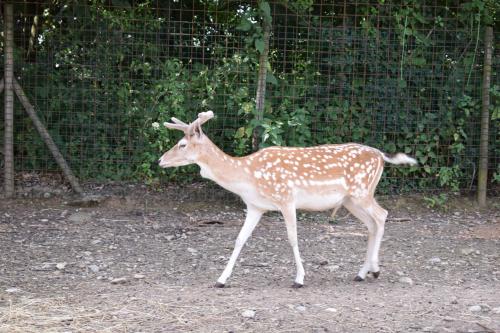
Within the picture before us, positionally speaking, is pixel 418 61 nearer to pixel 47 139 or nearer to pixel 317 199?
pixel 317 199

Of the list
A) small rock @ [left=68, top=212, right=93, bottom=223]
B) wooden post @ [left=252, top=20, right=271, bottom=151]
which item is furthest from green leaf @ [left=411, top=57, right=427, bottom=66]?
small rock @ [left=68, top=212, right=93, bottom=223]

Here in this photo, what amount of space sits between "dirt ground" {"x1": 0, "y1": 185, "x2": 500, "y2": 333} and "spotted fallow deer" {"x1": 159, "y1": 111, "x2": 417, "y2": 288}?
48 cm

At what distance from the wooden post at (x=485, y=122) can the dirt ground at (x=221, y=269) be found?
0.27 m

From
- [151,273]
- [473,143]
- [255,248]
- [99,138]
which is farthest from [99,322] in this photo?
[473,143]

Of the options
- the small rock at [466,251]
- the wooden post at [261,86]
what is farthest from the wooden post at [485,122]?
the wooden post at [261,86]

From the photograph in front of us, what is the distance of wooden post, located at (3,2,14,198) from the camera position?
855 centimetres

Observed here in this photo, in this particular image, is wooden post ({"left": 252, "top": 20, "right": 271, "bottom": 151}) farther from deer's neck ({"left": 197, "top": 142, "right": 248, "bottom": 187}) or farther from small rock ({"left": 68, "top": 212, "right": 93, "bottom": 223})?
deer's neck ({"left": 197, "top": 142, "right": 248, "bottom": 187})

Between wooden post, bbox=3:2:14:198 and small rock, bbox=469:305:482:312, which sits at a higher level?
wooden post, bbox=3:2:14:198

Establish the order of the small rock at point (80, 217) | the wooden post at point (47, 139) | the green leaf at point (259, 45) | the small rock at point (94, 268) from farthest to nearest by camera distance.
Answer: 1. the wooden post at point (47, 139)
2. the green leaf at point (259, 45)
3. the small rock at point (80, 217)
4. the small rock at point (94, 268)

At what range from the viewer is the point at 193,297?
18.6 feet

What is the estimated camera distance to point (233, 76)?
8.93 metres

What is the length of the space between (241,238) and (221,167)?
627mm

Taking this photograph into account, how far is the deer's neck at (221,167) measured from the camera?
6.30 m

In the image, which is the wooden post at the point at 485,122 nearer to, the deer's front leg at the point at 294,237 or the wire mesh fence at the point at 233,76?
the wire mesh fence at the point at 233,76
